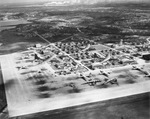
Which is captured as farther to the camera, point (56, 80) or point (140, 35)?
point (140, 35)

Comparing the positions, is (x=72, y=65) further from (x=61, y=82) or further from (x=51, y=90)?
(x=51, y=90)

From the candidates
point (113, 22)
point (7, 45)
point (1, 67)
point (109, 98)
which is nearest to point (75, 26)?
point (113, 22)

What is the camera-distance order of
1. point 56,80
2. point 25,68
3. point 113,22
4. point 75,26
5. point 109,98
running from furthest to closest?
point 113,22
point 75,26
point 25,68
point 56,80
point 109,98

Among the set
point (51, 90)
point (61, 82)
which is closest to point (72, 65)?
point (61, 82)

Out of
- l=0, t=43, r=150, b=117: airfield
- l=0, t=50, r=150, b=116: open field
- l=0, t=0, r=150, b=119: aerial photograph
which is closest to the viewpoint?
l=0, t=0, r=150, b=119: aerial photograph

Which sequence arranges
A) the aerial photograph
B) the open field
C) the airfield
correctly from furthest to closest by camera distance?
the airfield
the open field
the aerial photograph

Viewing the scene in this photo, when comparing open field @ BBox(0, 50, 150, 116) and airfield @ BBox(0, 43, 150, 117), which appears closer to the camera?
open field @ BBox(0, 50, 150, 116)

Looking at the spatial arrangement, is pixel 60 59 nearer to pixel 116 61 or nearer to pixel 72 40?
pixel 116 61
